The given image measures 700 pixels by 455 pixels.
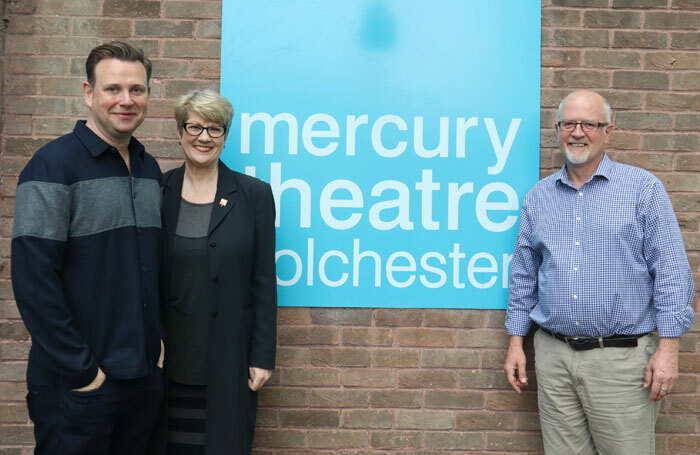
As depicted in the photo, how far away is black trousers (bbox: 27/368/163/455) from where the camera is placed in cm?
201

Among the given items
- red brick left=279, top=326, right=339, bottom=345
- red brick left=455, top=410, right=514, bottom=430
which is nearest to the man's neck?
red brick left=455, top=410, right=514, bottom=430

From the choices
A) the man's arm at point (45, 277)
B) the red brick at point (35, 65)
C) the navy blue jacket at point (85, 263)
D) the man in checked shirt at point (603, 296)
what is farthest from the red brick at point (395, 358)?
the red brick at point (35, 65)

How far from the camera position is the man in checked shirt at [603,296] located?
246cm

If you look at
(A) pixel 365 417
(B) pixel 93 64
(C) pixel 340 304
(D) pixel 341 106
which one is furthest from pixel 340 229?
(B) pixel 93 64

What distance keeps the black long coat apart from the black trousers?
323 mm

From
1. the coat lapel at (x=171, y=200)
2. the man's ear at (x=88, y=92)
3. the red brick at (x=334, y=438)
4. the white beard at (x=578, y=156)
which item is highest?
the man's ear at (x=88, y=92)

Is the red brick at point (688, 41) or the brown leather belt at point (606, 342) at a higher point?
the red brick at point (688, 41)

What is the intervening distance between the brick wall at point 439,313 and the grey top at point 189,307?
675 mm

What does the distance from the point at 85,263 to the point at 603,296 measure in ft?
6.94

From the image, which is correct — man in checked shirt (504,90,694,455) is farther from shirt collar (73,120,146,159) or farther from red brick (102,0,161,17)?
red brick (102,0,161,17)

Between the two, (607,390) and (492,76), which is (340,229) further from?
(607,390)

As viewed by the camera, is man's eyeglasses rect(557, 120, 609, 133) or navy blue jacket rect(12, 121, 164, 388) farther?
man's eyeglasses rect(557, 120, 609, 133)

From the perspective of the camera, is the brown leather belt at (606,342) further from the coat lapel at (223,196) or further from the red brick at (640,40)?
the coat lapel at (223,196)

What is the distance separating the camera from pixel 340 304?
116 inches
